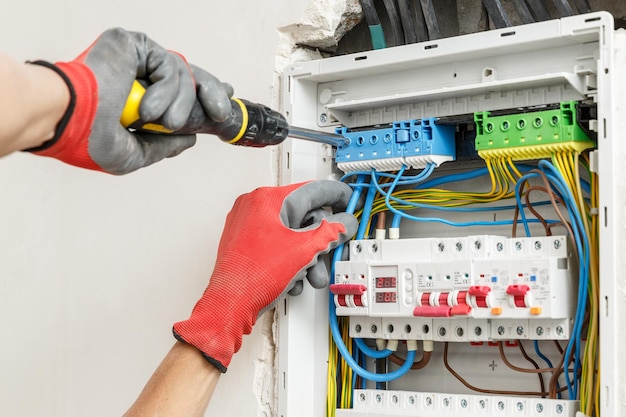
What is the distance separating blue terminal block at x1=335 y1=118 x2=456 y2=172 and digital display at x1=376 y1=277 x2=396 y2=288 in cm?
22

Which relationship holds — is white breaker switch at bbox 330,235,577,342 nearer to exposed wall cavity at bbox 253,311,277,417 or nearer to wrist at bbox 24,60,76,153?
exposed wall cavity at bbox 253,311,277,417

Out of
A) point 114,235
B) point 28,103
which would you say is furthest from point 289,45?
point 28,103

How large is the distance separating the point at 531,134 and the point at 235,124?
20.6 inches

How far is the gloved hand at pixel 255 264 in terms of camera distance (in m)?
1.59

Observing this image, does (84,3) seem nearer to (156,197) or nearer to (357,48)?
(156,197)

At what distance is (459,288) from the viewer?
5.04 ft

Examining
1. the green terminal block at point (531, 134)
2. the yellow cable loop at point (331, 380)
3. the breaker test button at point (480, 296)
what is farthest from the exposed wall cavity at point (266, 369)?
the green terminal block at point (531, 134)

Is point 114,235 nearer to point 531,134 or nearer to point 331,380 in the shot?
point 331,380

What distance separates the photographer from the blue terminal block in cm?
162

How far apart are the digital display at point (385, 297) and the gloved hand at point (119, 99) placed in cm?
51

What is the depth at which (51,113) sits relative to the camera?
108 centimetres

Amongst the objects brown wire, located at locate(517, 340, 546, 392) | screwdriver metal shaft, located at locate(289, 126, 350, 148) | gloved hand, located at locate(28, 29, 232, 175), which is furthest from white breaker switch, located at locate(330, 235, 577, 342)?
gloved hand, located at locate(28, 29, 232, 175)

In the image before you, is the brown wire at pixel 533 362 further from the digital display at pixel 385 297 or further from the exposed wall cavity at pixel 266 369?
the exposed wall cavity at pixel 266 369

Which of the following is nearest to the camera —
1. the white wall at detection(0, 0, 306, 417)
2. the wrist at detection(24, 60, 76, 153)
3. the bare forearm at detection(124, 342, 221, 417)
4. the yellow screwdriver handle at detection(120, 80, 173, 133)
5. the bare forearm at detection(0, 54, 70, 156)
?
the bare forearm at detection(0, 54, 70, 156)
